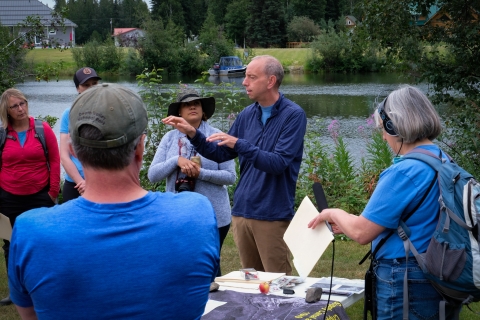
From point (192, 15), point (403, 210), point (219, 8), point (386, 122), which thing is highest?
point (219, 8)

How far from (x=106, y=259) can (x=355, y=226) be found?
1.47 meters

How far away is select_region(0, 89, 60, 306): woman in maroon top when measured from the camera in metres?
4.83

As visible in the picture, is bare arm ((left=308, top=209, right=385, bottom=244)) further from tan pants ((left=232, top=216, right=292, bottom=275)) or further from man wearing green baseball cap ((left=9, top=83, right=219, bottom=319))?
man wearing green baseball cap ((left=9, top=83, right=219, bottom=319))

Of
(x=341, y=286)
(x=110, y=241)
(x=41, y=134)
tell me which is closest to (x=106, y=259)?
(x=110, y=241)

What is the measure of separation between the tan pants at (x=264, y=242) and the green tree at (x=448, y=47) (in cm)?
410

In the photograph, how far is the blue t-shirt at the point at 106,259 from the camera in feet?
4.74

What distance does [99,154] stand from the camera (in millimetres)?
1506

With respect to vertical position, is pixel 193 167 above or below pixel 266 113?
below

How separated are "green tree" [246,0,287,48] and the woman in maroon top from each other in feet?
214

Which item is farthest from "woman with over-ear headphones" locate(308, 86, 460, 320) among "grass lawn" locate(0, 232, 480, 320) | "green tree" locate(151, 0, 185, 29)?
"green tree" locate(151, 0, 185, 29)

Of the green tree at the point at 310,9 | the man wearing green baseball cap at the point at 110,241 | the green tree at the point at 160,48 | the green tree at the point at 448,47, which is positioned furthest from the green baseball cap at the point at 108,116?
the green tree at the point at 310,9

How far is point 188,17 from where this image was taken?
80.0m

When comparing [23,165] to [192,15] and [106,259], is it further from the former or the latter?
[192,15]

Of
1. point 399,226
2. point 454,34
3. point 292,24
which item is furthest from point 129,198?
point 292,24
